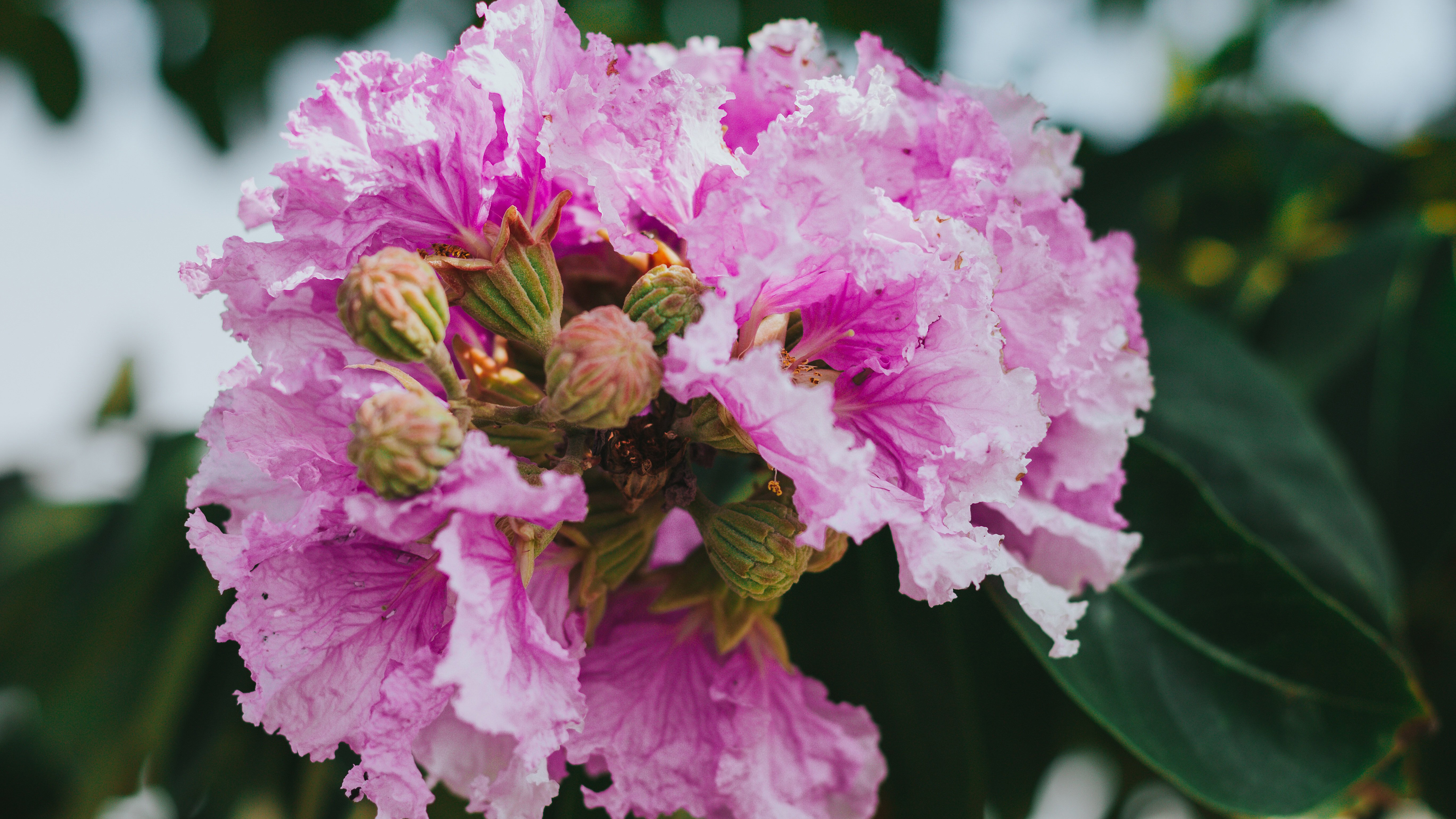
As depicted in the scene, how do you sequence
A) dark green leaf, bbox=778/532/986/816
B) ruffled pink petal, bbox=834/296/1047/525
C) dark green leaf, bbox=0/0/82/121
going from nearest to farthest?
ruffled pink petal, bbox=834/296/1047/525 → dark green leaf, bbox=778/532/986/816 → dark green leaf, bbox=0/0/82/121

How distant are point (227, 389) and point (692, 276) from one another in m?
0.42

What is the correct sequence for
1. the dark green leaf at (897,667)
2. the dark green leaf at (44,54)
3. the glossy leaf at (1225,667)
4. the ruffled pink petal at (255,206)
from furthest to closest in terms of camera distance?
the dark green leaf at (44,54)
the dark green leaf at (897,667)
the glossy leaf at (1225,667)
the ruffled pink petal at (255,206)

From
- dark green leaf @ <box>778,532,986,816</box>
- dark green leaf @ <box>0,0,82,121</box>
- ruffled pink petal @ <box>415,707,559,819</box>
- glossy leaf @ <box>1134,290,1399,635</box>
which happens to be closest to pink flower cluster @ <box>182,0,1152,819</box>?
ruffled pink petal @ <box>415,707,559,819</box>

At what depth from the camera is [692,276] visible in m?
0.78

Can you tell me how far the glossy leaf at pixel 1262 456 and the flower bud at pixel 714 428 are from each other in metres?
0.88

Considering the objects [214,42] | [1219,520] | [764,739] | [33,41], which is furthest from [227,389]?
[33,41]

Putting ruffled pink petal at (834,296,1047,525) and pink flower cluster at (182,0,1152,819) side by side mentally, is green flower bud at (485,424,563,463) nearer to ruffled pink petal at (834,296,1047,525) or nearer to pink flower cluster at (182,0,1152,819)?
pink flower cluster at (182,0,1152,819)

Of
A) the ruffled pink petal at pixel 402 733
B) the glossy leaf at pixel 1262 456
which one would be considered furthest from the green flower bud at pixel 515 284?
the glossy leaf at pixel 1262 456

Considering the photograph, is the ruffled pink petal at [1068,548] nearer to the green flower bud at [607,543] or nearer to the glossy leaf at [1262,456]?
the green flower bud at [607,543]

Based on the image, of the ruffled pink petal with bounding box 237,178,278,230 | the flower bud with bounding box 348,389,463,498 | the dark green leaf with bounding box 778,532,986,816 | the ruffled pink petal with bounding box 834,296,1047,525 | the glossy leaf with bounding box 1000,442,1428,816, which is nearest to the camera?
the flower bud with bounding box 348,389,463,498

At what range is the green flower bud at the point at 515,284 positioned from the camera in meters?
0.79

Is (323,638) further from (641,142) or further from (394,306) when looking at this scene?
(641,142)

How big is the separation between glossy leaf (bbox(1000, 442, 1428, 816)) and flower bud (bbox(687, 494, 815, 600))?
0.36m

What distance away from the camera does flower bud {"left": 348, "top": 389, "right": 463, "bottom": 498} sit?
0.63 m
